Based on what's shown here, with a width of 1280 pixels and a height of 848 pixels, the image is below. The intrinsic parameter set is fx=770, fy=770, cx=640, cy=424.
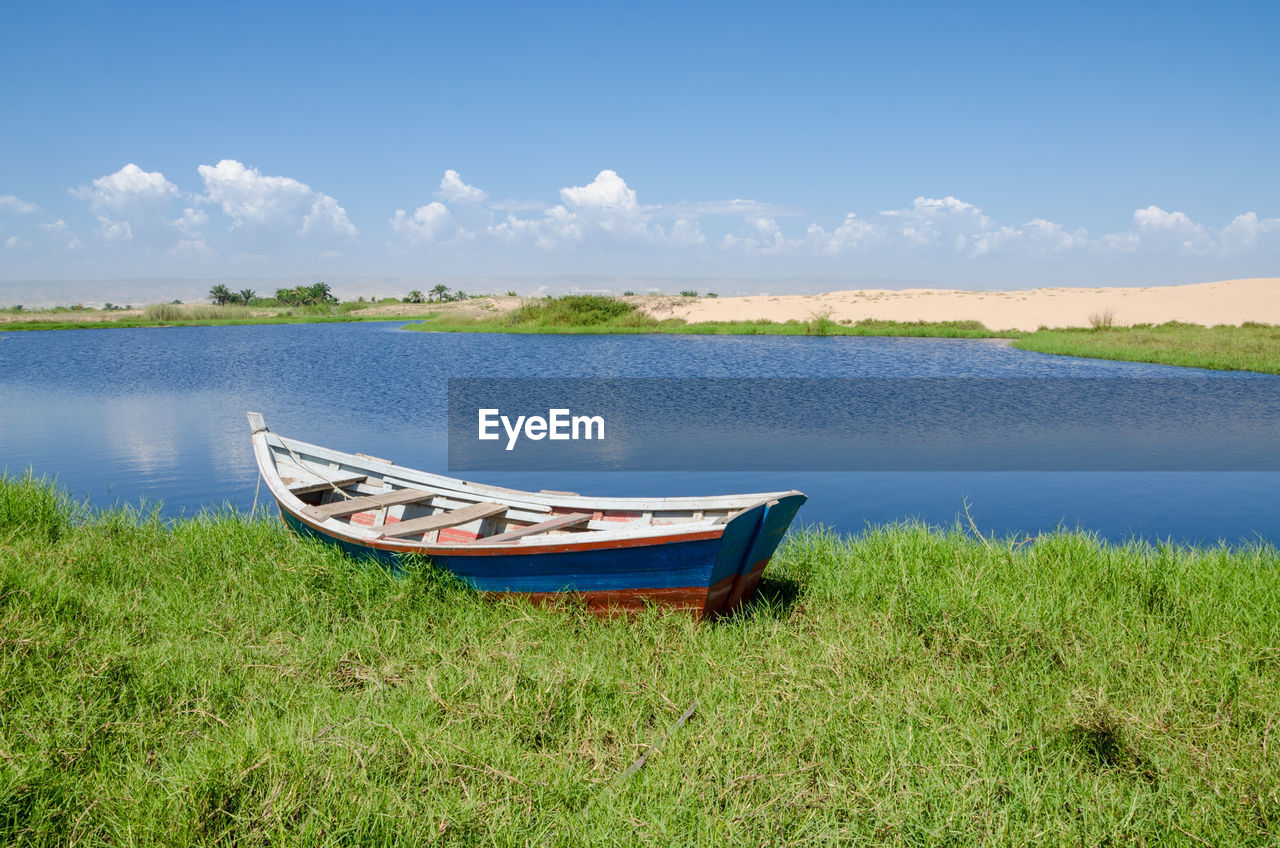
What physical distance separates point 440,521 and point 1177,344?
38577 mm

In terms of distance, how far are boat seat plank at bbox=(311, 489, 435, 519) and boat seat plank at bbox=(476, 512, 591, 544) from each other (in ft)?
5.40

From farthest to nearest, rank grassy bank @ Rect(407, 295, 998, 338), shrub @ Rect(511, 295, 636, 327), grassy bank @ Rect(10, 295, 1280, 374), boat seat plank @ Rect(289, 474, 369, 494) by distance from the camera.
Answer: shrub @ Rect(511, 295, 636, 327), grassy bank @ Rect(407, 295, 998, 338), grassy bank @ Rect(10, 295, 1280, 374), boat seat plank @ Rect(289, 474, 369, 494)

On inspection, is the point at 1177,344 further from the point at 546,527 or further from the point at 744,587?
the point at 546,527

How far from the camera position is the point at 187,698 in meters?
4.87

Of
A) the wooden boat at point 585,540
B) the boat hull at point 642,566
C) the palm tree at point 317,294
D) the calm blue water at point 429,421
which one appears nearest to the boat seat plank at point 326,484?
the wooden boat at point 585,540

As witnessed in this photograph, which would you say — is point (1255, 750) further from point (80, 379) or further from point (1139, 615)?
point (80, 379)

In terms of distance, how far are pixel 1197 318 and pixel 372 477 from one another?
59.6 meters

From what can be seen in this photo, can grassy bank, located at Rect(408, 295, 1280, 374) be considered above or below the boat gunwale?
above

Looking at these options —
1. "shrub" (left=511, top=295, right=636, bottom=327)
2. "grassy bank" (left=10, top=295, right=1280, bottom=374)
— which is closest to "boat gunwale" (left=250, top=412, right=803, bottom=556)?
"grassy bank" (left=10, top=295, right=1280, bottom=374)

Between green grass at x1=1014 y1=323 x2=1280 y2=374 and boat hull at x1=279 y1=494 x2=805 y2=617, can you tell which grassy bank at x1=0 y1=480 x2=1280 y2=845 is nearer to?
boat hull at x1=279 y1=494 x2=805 y2=617

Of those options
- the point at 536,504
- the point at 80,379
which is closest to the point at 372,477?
the point at 536,504

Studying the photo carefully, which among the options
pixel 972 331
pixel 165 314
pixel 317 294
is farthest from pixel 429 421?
pixel 317 294

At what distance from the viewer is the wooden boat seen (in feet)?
20.2

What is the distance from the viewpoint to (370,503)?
8.56 meters
